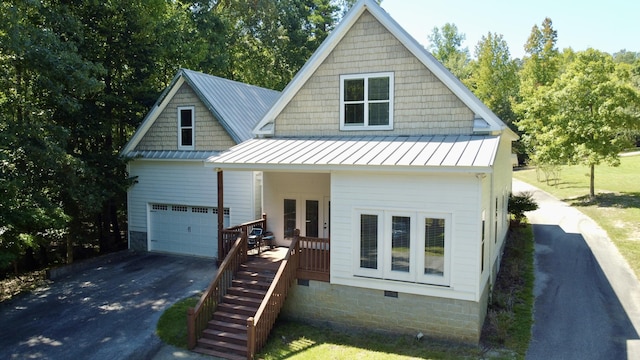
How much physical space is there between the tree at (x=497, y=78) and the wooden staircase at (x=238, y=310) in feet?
165

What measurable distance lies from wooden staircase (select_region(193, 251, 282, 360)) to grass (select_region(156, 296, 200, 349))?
0.64 meters

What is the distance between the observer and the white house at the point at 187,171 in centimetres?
1783

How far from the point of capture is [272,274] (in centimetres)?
1308

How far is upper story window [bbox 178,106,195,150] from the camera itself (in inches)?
728

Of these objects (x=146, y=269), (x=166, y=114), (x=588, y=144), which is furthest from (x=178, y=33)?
(x=588, y=144)

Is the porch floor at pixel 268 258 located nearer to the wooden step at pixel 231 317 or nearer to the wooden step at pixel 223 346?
the wooden step at pixel 231 317

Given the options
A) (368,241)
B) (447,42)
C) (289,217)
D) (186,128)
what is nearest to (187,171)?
(186,128)

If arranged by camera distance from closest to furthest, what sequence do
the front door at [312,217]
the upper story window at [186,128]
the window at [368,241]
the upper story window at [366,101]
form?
the window at [368,241]
the upper story window at [366,101]
the front door at [312,217]
the upper story window at [186,128]

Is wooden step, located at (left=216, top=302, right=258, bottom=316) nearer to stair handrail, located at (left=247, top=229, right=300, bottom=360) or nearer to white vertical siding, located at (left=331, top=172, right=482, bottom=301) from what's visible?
stair handrail, located at (left=247, top=229, right=300, bottom=360)

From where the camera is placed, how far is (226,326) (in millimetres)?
11758

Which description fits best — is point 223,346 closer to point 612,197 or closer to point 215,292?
point 215,292

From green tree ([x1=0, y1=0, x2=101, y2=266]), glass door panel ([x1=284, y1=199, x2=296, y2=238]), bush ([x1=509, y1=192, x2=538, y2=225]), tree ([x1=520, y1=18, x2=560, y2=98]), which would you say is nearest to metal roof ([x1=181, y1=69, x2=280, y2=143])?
glass door panel ([x1=284, y1=199, x2=296, y2=238])

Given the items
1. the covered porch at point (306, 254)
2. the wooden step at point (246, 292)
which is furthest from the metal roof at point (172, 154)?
the wooden step at point (246, 292)

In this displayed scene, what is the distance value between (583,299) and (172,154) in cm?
1566
